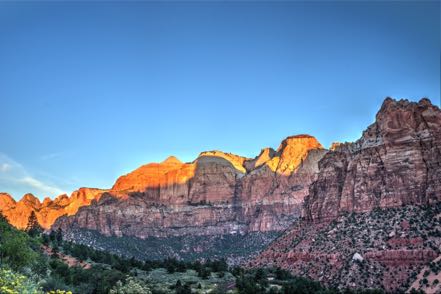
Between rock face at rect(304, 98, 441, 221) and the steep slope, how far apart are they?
202mm

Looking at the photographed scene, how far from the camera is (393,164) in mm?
111562

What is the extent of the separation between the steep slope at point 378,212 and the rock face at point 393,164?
0.66 ft

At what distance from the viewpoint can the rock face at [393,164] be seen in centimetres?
10544

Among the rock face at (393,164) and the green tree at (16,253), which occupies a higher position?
the rock face at (393,164)

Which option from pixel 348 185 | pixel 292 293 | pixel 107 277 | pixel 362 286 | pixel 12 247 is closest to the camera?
pixel 12 247

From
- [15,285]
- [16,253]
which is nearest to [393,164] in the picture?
[16,253]

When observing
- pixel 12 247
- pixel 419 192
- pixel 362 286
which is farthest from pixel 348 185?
pixel 12 247

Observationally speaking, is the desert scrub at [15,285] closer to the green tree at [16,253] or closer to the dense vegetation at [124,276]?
the dense vegetation at [124,276]

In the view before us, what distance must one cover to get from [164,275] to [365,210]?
57305 mm

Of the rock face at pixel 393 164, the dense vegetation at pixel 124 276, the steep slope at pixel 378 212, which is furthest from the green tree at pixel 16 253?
the rock face at pixel 393 164

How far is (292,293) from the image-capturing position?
56.4 m

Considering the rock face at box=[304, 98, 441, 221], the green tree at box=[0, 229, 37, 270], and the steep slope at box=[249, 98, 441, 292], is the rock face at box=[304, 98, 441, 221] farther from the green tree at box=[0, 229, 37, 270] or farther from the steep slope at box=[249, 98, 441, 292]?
the green tree at box=[0, 229, 37, 270]

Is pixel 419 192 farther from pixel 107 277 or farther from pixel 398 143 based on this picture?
pixel 107 277

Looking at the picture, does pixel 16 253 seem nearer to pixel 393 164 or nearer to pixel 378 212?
pixel 378 212
